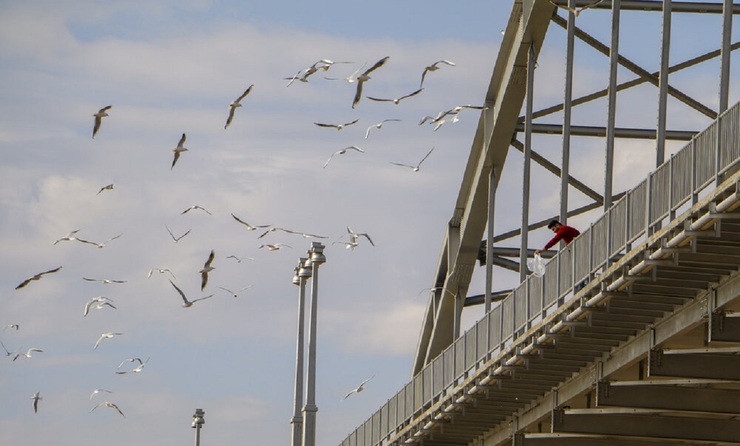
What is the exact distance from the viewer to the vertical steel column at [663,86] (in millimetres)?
38844

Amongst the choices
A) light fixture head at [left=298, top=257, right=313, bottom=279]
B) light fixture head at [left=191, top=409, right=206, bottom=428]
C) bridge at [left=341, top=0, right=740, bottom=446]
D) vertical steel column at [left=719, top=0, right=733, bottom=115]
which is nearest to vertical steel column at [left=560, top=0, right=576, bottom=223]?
bridge at [left=341, top=0, right=740, bottom=446]

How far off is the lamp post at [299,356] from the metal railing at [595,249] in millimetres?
7687

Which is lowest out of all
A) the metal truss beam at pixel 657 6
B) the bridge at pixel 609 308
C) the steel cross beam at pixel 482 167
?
the bridge at pixel 609 308

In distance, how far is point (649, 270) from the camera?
107ft

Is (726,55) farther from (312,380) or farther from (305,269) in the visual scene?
(305,269)

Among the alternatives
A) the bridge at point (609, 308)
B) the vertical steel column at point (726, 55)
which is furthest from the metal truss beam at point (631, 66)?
the vertical steel column at point (726, 55)

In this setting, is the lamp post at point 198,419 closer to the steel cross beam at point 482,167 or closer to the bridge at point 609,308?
the steel cross beam at point 482,167

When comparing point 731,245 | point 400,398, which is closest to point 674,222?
point 731,245

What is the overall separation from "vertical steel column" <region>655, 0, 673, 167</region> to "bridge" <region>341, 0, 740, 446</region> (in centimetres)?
4

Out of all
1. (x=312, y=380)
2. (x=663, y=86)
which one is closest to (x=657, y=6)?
(x=312, y=380)

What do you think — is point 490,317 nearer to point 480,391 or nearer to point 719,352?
point 480,391

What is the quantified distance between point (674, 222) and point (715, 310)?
2.43 metres

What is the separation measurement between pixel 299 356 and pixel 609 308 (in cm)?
2997

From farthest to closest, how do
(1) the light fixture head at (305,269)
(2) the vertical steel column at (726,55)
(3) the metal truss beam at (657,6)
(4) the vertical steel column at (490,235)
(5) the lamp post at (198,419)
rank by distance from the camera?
(5) the lamp post at (198,419)
(1) the light fixture head at (305,269)
(4) the vertical steel column at (490,235)
(3) the metal truss beam at (657,6)
(2) the vertical steel column at (726,55)
